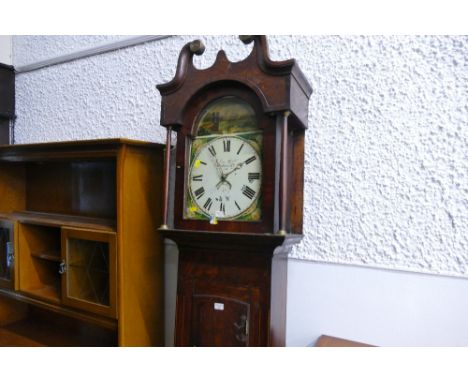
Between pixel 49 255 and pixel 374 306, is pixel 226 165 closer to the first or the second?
pixel 374 306

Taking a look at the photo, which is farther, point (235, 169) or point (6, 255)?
point (6, 255)

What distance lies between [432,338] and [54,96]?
1.58 metres

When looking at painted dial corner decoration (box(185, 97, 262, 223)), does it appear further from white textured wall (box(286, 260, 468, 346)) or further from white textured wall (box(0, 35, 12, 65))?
white textured wall (box(0, 35, 12, 65))

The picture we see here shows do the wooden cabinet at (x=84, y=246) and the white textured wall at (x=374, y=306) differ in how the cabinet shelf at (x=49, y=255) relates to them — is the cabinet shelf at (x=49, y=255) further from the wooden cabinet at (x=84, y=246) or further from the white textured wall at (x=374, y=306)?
the white textured wall at (x=374, y=306)

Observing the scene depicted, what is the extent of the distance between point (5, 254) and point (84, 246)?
1.40 feet

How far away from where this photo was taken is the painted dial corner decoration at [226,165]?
72cm

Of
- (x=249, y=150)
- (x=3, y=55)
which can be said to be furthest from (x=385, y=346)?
(x=3, y=55)

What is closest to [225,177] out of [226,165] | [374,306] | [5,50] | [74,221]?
[226,165]

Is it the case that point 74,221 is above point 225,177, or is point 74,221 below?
below

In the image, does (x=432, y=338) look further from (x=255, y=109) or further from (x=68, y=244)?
(x=68, y=244)

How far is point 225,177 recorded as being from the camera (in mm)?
751

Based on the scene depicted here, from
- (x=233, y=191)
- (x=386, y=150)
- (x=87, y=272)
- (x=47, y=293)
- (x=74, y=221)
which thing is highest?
(x=386, y=150)

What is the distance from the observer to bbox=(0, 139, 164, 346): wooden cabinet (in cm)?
89

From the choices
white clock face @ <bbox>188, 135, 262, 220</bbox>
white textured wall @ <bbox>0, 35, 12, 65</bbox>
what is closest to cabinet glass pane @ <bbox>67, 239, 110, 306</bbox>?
white clock face @ <bbox>188, 135, 262, 220</bbox>
